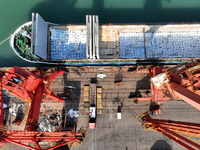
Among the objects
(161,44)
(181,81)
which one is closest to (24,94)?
(181,81)

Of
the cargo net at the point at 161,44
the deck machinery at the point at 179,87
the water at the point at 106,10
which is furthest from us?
the water at the point at 106,10

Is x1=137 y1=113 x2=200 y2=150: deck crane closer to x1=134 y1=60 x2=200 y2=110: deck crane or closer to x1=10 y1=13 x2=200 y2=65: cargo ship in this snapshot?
x1=134 y1=60 x2=200 y2=110: deck crane

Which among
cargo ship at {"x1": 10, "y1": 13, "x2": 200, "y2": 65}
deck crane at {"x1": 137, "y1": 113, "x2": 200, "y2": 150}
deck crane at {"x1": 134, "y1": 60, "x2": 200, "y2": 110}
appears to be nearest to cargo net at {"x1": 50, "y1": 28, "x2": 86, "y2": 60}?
cargo ship at {"x1": 10, "y1": 13, "x2": 200, "y2": 65}

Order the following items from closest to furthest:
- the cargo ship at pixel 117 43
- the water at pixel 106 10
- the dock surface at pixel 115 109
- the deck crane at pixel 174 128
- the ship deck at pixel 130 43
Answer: the deck crane at pixel 174 128 → the dock surface at pixel 115 109 → the cargo ship at pixel 117 43 → the ship deck at pixel 130 43 → the water at pixel 106 10

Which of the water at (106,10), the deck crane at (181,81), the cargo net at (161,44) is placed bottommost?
the deck crane at (181,81)

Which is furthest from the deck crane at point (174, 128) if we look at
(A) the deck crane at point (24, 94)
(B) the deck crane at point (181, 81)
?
(A) the deck crane at point (24, 94)

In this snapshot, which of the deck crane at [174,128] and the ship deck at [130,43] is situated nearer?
the deck crane at [174,128]

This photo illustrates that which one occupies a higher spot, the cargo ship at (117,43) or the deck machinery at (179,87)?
the cargo ship at (117,43)

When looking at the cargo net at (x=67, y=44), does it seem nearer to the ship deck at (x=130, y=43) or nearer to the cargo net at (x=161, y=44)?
the ship deck at (x=130, y=43)
